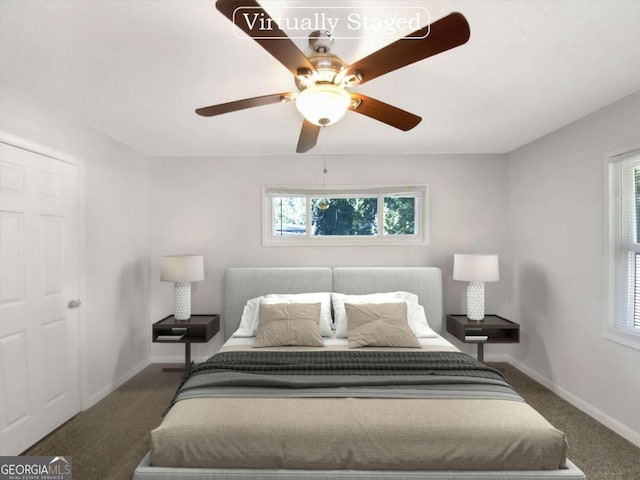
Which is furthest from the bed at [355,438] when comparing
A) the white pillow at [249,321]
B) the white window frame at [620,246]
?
the white window frame at [620,246]

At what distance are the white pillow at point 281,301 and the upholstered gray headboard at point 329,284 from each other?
0.80 ft

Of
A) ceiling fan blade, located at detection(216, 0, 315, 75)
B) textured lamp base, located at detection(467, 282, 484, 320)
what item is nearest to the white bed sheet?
textured lamp base, located at detection(467, 282, 484, 320)

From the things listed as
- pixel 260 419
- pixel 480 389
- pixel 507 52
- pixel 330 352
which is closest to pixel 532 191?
pixel 507 52

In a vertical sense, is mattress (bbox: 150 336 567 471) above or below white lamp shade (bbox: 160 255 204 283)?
below

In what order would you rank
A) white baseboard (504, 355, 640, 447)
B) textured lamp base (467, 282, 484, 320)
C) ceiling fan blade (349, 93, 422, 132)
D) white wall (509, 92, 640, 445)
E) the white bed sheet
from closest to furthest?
ceiling fan blade (349, 93, 422, 132) < white baseboard (504, 355, 640, 447) < white wall (509, 92, 640, 445) < the white bed sheet < textured lamp base (467, 282, 484, 320)

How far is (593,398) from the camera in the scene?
2844 millimetres

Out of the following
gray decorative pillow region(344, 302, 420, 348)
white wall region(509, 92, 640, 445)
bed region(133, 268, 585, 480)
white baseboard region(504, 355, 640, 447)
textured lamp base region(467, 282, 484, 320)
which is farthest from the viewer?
textured lamp base region(467, 282, 484, 320)

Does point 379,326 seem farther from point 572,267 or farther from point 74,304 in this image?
point 74,304

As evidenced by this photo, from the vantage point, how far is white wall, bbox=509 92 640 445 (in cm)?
262

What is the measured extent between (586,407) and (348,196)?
116 inches

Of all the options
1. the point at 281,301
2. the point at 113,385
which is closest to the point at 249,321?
the point at 281,301

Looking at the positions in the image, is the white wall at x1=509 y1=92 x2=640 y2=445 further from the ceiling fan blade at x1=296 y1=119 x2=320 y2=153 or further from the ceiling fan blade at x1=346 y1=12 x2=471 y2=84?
the ceiling fan blade at x1=296 y1=119 x2=320 y2=153

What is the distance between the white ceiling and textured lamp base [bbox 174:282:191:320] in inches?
59.7

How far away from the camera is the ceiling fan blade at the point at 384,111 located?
1.80 metres
